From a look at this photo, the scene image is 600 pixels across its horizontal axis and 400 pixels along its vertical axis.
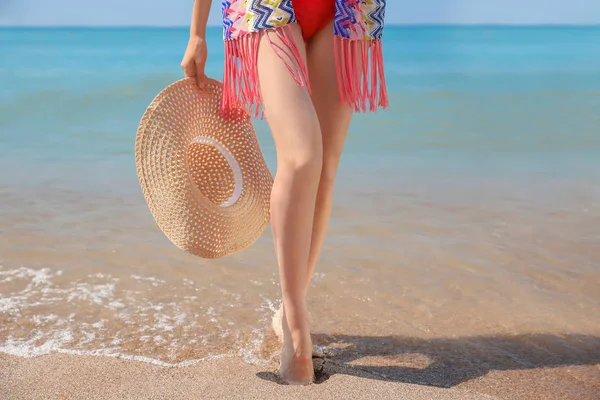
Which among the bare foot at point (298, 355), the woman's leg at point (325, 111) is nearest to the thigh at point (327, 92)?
the woman's leg at point (325, 111)

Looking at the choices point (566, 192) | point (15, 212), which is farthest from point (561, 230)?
point (15, 212)

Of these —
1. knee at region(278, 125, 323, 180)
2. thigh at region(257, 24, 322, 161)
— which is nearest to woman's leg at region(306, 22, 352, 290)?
thigh at region(257, 24, 322, 161)

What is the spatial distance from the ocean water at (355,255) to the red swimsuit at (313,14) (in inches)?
39.6

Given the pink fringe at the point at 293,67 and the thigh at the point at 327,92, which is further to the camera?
the thigh at the point at 327,92

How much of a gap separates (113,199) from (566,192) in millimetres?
2708

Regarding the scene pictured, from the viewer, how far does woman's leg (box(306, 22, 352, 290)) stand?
6.72 feet

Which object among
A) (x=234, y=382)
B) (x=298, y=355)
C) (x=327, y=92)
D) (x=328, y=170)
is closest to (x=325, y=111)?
(x=327, y=92)

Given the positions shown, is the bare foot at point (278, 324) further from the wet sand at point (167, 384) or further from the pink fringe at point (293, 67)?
the pink fringe at point (293, 67)

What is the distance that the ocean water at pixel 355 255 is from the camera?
2465mm

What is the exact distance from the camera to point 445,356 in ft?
7.47

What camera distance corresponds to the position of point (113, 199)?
13.6 ft

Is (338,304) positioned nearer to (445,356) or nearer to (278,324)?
(278,324)

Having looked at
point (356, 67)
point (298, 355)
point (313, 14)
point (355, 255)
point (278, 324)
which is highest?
point (313, 14)

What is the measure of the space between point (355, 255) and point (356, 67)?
1.34m
